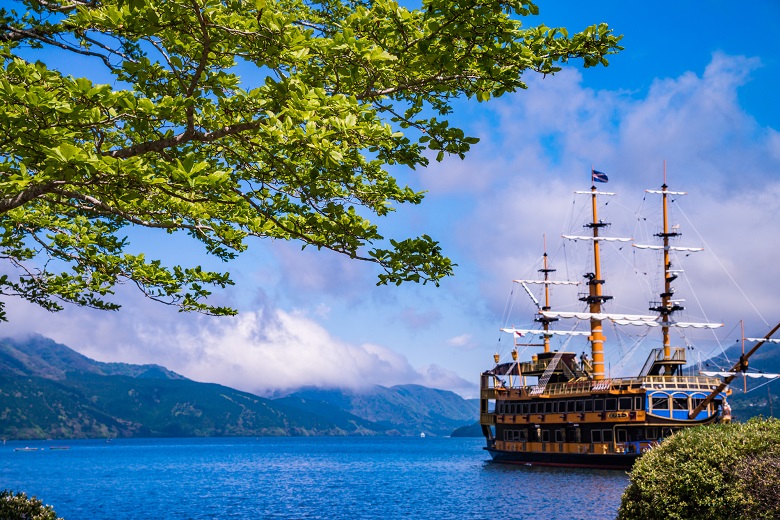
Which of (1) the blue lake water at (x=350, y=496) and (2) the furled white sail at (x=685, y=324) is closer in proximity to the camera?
(1) the blue lake water at (x=350, y=496)

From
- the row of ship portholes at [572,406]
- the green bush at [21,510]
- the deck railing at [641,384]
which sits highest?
the deck railing at [641,384]

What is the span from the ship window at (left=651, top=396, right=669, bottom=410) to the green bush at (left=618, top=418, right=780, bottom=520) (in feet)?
129

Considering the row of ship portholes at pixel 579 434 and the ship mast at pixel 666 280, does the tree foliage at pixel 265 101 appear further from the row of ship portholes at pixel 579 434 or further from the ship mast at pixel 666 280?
the ship mast at pixel 666 280

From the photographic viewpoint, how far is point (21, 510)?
490 inches

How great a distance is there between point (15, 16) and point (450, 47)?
7397 millimetres

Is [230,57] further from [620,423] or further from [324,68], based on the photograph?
[620,423]

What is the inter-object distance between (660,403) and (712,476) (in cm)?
4137

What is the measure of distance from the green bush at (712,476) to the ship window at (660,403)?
39213mm

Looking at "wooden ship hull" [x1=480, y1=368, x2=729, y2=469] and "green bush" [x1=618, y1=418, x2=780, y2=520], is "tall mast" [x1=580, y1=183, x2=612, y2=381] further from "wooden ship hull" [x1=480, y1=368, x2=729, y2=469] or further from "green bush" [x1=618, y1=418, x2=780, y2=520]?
"green bush" [x1=618, y1=418, x2=780, y2=520]

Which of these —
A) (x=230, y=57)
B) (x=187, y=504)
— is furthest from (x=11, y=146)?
(x=187, y=504)

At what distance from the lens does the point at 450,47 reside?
931cm

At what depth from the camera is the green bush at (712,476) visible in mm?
13430

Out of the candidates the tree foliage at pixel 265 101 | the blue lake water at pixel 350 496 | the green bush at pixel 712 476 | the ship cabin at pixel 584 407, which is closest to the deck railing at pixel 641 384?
the ship cabin at pixel 584 407

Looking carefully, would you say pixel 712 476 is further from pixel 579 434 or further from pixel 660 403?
pixel 579 434
